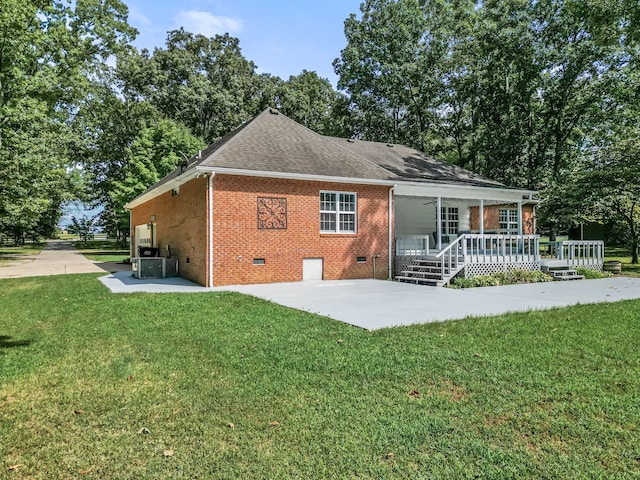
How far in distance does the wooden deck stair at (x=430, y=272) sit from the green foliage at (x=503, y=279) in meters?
0.36

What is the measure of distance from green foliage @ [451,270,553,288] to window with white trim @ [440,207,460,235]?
5.72 meters

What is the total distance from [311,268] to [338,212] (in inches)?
86.2

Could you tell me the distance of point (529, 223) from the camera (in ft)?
76.0

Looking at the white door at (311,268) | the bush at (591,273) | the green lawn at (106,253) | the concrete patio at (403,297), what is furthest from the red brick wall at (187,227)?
the bush at (591,273)

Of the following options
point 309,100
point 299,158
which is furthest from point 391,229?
point 309,100

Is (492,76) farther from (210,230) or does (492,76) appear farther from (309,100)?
(210,230)

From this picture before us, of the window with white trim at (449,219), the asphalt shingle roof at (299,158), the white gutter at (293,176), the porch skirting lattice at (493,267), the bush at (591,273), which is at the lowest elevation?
the bush at (591,273)

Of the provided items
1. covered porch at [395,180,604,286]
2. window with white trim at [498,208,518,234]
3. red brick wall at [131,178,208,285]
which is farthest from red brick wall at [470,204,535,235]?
red brick wall at [131,178,208,285]

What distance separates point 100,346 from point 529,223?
2296 cm

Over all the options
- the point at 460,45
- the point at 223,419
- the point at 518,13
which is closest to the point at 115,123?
the point at 460,45

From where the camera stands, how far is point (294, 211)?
13.7 meters

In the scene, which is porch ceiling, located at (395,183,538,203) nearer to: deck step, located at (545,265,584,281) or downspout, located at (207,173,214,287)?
deck step, located at (545,265,584,281)

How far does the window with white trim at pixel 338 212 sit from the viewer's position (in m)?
14.4

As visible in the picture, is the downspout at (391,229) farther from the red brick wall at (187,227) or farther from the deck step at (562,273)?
the red brick wall at (187,227)
